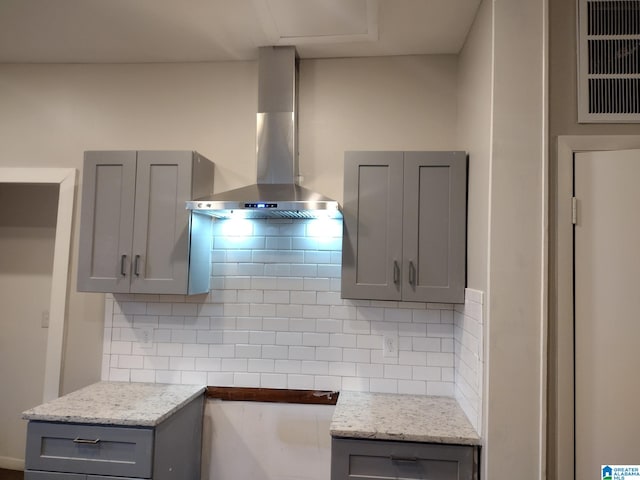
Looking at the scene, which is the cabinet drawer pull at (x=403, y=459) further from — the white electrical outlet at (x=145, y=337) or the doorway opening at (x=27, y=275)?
the doorway opening at (x=27, y=275)

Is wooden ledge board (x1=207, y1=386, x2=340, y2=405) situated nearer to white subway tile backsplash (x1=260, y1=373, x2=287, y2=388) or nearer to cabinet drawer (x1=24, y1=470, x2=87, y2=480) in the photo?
white subway tile backsplash (x1=260, y1=373, x2=287, y2=388)

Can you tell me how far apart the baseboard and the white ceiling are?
291 centimetres

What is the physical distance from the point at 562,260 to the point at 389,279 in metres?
0.81

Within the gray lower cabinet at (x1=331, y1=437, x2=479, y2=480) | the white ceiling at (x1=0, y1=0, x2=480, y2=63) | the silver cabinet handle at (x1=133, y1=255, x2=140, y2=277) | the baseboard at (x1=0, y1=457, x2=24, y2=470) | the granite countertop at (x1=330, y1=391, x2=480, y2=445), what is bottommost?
the baseboard at (x1=0, y1=457, x2=24, y2=470)

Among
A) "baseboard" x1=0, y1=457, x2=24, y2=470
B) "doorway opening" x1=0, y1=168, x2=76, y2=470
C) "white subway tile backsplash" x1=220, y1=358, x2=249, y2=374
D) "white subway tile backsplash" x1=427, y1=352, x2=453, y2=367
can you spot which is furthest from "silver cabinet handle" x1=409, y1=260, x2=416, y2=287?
"baseboard" x1=0, y1=457, x2=24, y2=470

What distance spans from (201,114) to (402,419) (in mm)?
2202

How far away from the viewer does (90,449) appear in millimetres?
1894

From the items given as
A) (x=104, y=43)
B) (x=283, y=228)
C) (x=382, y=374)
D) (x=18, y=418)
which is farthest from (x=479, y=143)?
(x=18, y=418)

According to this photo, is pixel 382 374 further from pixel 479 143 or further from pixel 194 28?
pixel 194 28

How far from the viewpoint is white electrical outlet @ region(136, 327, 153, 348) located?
2.53 meters

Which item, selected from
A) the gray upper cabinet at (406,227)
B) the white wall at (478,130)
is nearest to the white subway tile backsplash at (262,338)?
the gray upper cabinet at (406,227)

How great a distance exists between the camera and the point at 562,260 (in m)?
1.68

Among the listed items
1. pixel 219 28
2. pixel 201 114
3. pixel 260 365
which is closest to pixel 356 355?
pixel 260 365

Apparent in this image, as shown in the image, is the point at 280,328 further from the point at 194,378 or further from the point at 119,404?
the point at 119,404
